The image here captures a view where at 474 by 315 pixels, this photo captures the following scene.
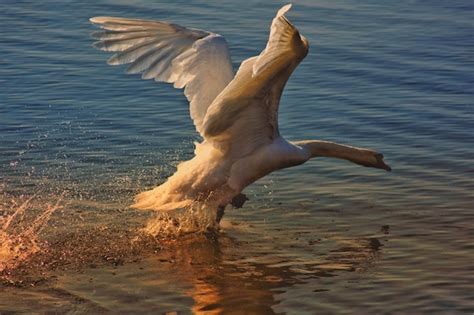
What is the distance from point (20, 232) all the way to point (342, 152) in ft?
10.9

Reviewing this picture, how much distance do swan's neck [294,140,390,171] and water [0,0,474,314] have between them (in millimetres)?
489

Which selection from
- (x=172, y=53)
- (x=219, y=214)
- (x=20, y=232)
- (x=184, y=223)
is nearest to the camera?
(x=172, y=53)

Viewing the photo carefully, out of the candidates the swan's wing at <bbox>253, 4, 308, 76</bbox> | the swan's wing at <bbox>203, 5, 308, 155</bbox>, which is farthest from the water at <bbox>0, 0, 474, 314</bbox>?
the swan's wing at <bbox>253, 4, 308, 76</bbox>

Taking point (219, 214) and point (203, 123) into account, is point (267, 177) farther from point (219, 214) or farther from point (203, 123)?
point (203, 123)

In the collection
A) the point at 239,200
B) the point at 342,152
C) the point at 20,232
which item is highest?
the point at 342,152

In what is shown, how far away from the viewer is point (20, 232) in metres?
12.5

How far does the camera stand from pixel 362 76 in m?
17.6

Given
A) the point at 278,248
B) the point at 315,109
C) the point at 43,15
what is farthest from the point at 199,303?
the point at 43,15

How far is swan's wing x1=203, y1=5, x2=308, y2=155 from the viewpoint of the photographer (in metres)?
10.3

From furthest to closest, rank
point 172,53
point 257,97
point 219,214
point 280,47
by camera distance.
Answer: point 219,214 < point 172,53 < point 257,97 < point 280,47

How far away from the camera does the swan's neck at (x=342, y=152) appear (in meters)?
12.7

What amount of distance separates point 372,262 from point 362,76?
6073mm

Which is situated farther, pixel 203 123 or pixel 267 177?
pixel 267 177

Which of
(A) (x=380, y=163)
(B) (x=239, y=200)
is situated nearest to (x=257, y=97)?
(B) (x=239, y=200)
